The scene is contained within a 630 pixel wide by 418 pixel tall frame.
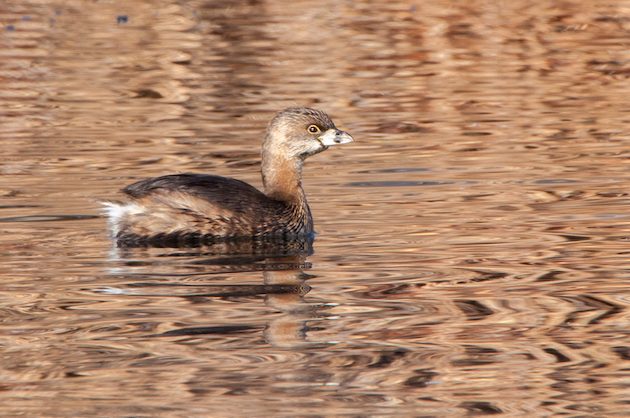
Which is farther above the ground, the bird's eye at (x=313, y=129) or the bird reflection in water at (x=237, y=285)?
the bird's eye at (x=313, y=129)

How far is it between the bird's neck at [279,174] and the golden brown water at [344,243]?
1.14ft

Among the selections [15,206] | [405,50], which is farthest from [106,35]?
[15,206]

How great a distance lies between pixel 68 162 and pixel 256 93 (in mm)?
5265

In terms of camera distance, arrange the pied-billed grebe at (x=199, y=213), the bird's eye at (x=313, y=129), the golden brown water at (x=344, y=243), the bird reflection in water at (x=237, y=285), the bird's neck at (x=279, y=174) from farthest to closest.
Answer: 1. the bird's eye at (x=313, y=129)
2. the bird's neck at (x=279, y=174)
3. the pied-billed grebe at (x=199, y=213)
4. the bird reflection in water at (x=237, y=285)
5. the golden brown water at (x=344, y=243)

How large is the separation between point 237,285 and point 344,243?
1.47m

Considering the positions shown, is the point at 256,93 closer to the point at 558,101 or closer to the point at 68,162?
the point at 558,101

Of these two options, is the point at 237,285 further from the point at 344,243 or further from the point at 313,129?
the point at 313,129

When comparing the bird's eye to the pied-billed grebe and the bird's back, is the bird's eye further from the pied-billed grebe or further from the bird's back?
the bird's back

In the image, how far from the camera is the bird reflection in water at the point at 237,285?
7.54 m

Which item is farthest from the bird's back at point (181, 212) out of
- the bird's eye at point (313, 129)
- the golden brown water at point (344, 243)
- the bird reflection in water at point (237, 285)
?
the bird's eye at point (313, 129)

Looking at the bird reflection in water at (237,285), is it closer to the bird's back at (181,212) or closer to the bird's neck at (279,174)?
the bird's back at (181,212)

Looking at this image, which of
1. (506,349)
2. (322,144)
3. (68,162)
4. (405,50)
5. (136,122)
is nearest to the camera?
(506,349)

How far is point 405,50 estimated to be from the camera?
22250mm

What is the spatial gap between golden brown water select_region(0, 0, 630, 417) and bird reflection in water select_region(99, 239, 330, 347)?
0.09ft
